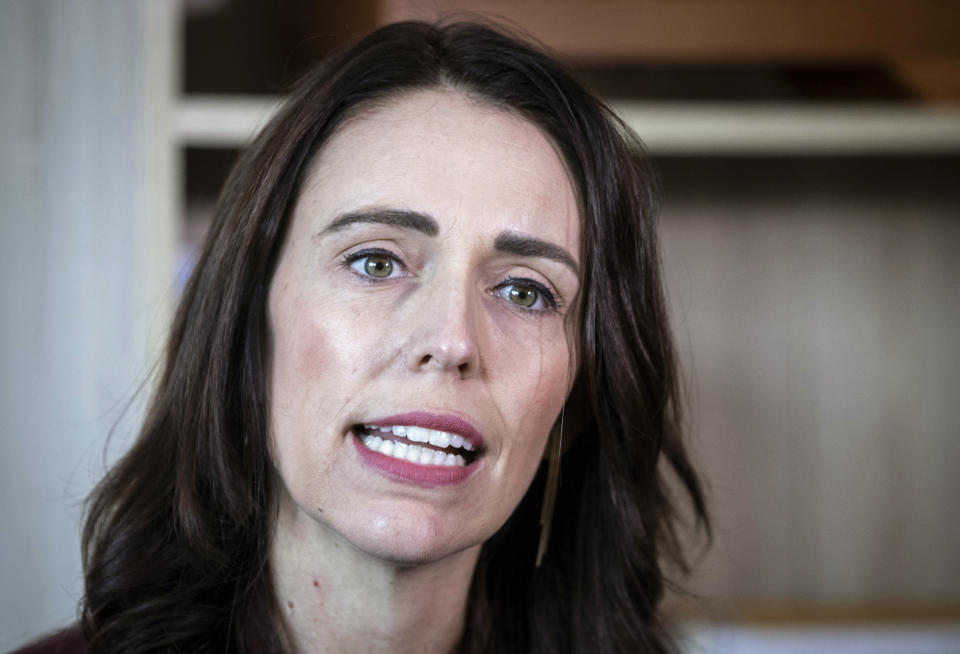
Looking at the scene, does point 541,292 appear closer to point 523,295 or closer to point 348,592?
point 523,295

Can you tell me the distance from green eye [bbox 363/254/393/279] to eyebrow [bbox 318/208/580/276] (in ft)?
0.14

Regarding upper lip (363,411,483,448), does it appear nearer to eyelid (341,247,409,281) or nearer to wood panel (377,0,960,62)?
eyelid (341,247,409,281)

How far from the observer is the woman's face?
0.96 metres

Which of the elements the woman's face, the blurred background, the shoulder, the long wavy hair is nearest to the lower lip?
the woman's face

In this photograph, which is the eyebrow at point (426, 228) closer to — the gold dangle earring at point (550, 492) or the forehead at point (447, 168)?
the forehead at point (447, 168)

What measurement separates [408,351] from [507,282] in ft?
0.53

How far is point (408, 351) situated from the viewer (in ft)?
3.18

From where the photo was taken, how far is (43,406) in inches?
75.6

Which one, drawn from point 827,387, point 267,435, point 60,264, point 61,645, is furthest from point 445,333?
point 827,387

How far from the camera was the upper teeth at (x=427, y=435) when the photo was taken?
3.14ft

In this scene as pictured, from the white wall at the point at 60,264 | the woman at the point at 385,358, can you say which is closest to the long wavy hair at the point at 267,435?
the woman at the point at 385,358

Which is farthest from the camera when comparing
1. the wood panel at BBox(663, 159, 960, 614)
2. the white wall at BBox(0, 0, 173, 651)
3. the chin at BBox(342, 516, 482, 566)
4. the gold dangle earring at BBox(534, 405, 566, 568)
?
the wood panel at BBox(663, 159, 960, 614)

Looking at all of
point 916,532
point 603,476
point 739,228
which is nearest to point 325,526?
point 603,476

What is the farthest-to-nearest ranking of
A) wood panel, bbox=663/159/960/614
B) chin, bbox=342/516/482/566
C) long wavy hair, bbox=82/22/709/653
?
wood panel, bbox=663/159/960/614
long wavy hair, bbox=82/22/709/653
chin, bbox=342/516/482/566
